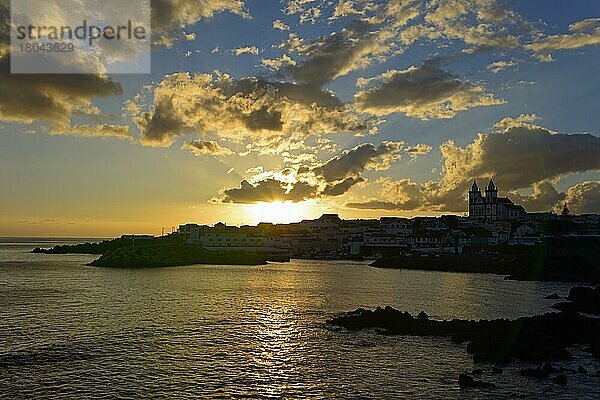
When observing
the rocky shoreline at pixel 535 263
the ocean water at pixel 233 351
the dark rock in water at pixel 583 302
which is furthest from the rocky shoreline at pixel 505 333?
the rocky shoreline at pixel 535 263

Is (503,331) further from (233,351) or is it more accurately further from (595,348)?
(233,351)

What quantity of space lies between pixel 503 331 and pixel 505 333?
537 millimetres

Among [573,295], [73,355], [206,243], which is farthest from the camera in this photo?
[206,243]

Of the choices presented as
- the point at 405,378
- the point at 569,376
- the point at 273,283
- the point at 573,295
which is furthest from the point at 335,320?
the point at 273,283

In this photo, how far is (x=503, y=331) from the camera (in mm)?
34188

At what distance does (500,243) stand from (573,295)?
295 ft

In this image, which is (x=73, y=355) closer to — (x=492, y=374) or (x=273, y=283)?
(x=492, y=374)

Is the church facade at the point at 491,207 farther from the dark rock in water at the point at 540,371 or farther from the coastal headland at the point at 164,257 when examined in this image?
the dark rock in water at the point at 540,371

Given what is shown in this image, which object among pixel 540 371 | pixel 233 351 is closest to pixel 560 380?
pixel 540 371

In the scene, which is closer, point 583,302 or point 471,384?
point 471,384

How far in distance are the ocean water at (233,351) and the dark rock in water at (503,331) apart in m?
1.12

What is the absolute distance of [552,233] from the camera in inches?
5404

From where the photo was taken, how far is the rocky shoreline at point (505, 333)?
95.4ft

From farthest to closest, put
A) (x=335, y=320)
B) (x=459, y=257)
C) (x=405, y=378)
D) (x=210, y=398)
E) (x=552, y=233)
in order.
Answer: (x=552, y=233)
(x=459, y=257)
(x=335, y=320)
(x=405, y=378)
(x=210, y=398)
